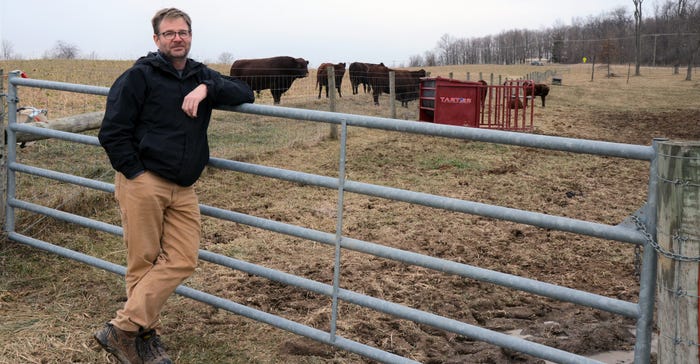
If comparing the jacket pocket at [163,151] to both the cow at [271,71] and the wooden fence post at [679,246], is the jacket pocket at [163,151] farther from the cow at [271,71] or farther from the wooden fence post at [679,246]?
the cow at [271,71]

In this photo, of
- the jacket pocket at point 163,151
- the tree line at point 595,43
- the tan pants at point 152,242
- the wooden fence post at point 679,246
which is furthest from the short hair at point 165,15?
the tree line at point 595,43

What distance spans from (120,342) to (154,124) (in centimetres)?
106

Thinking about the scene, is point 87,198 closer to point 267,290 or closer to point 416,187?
point 267,290

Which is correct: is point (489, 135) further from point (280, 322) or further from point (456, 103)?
point (456, 103)

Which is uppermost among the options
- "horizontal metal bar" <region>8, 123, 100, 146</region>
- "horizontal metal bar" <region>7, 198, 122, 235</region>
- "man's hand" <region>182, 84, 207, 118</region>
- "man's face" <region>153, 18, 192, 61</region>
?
"man's face" <region>153, 18, 192, 61</region>

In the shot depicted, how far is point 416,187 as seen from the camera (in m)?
7.98

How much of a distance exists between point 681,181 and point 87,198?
17.9 ft

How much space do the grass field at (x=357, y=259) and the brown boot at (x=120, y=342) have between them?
350 millimetres

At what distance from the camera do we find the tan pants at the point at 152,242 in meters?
3.14

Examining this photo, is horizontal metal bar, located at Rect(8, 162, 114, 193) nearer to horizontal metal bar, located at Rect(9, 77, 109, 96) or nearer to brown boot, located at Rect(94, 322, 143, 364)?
horizontal metal bar, located at Rect(9, 77, 109, 96)

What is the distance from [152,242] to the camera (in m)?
3.21

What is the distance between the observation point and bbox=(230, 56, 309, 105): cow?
19203mm

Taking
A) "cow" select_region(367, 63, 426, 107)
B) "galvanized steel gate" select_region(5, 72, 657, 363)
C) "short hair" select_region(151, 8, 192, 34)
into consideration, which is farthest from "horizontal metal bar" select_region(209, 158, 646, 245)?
"cow" select_region(367, 63, 426, 107)

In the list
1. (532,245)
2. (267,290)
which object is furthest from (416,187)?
(267,290)
